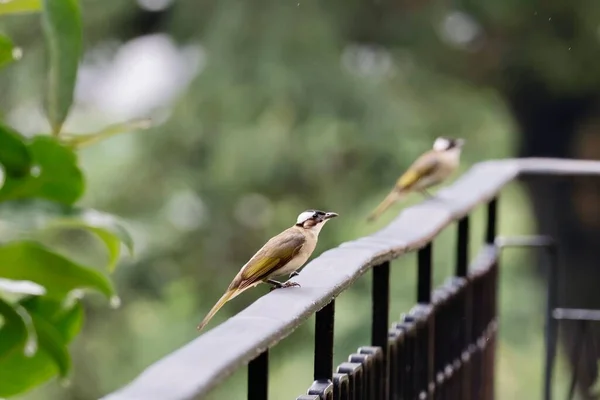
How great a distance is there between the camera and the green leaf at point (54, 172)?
3.35 feet

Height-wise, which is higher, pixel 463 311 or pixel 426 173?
pixel 426 173

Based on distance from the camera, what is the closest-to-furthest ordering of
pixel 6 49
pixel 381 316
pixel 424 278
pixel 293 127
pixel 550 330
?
pixel 6 49 → pixel 381 316 → pixel 424 278 → pixel 550 330 → pixel 293 127

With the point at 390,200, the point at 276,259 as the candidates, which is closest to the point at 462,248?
the point at 276,259

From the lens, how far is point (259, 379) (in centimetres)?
96

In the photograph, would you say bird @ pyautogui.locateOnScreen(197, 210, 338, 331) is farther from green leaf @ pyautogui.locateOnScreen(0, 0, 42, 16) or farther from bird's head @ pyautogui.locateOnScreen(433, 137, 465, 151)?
bird's head @ pyautogui.locateOnScreen(433, 137, 465, 151)

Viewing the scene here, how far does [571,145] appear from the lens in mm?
7453

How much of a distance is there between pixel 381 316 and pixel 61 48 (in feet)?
2.00

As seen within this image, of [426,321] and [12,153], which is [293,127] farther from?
[12,153]

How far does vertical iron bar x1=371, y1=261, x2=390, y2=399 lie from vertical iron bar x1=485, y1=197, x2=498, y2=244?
97cm

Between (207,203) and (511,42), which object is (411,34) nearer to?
(511,42)

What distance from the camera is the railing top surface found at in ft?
2.48

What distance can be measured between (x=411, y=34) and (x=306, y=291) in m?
5.87

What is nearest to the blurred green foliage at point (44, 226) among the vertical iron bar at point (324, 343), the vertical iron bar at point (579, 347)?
the vertical iron bar at point (324, 343)

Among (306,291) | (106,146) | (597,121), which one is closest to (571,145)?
(597,121)
